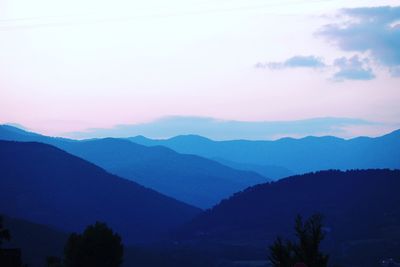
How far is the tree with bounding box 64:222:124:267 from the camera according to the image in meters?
64.9

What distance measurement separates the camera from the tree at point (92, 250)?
2554 inches

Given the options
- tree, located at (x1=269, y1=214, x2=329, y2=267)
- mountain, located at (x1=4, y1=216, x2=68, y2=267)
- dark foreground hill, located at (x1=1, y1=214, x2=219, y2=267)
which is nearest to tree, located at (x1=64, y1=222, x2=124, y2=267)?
tree, located at (x1=269, y1=214, x2=329, y2=267)

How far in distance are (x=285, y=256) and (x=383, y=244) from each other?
135001 mm

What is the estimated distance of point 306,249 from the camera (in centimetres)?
2997

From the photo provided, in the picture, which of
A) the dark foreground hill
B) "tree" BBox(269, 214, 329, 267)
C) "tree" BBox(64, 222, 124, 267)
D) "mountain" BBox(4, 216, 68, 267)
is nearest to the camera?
"tree" BBox(269, 214, 329, 267)

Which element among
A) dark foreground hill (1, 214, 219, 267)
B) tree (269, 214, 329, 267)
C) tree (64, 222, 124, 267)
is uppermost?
dark foreground hill (1, 214, 219, 267)

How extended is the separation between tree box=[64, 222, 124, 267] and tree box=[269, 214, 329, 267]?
120 ft

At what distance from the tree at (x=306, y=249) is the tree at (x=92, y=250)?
3665 cm

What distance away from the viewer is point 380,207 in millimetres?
192875

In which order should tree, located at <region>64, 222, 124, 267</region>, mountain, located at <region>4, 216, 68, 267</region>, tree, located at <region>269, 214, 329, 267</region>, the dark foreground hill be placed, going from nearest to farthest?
tree, located at <region>269, 214, 329, 267</region>
tree, located at <region>64, 222, 124, 267</region>
mountain, located at <region>4, 216, 68, 267</region>
the dark foreground hill

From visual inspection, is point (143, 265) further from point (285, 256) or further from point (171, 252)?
point (285, 256)

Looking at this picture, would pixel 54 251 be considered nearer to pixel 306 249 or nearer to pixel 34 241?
pixel 34 241

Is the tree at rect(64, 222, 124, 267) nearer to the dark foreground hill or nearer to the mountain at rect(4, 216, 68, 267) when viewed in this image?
the dark foreground hill

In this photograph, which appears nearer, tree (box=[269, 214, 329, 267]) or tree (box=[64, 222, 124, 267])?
tree (box=[269, 214, 329, 267])
